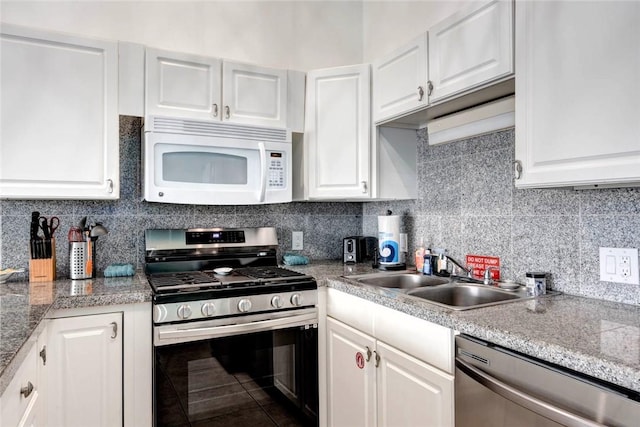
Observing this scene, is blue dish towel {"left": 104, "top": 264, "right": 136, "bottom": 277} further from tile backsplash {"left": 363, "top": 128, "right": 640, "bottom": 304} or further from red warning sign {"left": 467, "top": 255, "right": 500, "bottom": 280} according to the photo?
red warning sign {"left": 467, "top": 255, "right": 500, "bottom": 280}

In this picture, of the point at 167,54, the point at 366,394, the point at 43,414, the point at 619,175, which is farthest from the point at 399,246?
the point at 43,414

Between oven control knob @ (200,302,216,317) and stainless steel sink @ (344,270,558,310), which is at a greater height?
stainless steel sink @ (344,270,558,310)

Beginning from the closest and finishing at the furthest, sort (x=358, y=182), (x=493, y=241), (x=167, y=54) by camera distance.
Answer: (x=493, y=241) < (x=167, y=54) < (x=358, y=182)

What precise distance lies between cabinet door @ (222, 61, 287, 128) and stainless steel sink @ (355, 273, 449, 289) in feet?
3.33

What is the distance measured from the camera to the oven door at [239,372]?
1826 mm

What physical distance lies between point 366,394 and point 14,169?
72.9 inches

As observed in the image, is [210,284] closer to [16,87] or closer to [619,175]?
[16,87]

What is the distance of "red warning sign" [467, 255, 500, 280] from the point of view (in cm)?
201

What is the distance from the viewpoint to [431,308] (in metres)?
1.51

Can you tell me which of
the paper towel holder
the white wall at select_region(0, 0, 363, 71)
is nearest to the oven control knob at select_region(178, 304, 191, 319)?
the paper towel holder

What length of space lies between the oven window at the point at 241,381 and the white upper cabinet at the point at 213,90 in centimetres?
118

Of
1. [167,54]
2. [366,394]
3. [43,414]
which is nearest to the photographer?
[43,414]

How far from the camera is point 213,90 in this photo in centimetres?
230

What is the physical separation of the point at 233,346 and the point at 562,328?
134 centimetres
